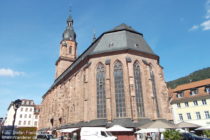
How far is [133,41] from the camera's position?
2978 centimetres

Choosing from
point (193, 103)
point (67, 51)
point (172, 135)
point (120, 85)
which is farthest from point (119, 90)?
point (67, 51)

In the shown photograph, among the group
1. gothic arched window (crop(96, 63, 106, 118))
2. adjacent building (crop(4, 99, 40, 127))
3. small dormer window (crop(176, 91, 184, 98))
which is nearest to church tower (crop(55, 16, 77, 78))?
adjacent building (crop(4, 99, 40, 127))

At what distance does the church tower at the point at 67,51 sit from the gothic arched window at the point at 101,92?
27.1 meters

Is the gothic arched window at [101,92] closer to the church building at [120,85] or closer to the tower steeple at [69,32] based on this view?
the church building at [120,85]

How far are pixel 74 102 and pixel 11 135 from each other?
779 inches

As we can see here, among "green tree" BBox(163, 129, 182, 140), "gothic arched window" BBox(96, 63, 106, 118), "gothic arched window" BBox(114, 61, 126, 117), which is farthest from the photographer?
"gothic arched window" BBox(96, 63, 106, 118)

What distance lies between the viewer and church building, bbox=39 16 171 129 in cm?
2389

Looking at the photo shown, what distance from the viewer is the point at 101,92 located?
25953 mm

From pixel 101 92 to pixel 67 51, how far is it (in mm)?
30966

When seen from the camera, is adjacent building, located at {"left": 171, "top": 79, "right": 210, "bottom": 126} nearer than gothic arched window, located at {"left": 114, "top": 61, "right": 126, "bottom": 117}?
No

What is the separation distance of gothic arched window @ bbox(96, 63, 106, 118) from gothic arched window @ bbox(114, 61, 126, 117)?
1.97 meters

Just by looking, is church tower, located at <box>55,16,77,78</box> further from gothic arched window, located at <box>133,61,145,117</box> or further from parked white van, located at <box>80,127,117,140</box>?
parked white van, located at <box>80,127,117,140</box>

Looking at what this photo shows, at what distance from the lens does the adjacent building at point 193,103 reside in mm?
31578

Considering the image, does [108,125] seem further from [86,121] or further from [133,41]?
[133,41]
